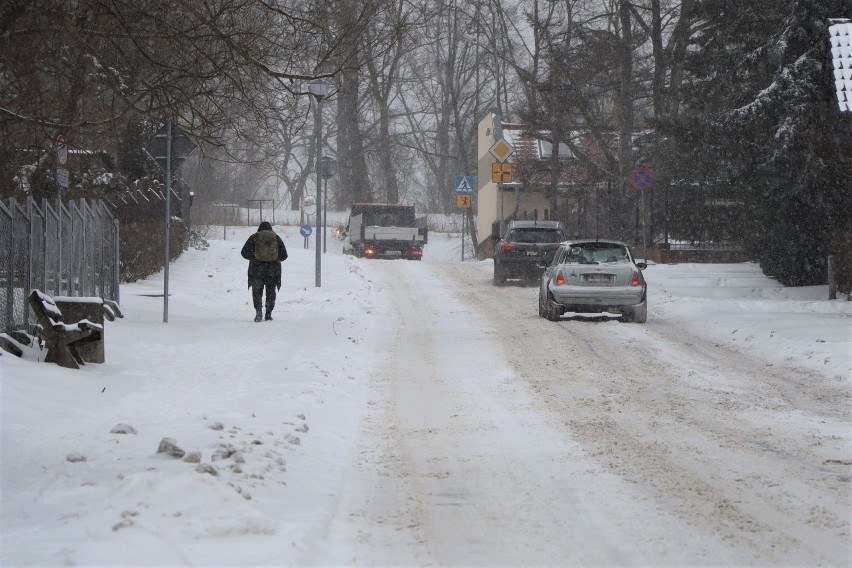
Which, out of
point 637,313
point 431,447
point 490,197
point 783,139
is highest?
point 783,139

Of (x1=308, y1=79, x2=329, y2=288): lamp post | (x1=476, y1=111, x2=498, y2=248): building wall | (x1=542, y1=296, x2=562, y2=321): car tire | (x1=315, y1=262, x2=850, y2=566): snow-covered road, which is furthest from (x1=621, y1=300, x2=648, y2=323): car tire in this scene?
(x1=476, y1=111, x2=498, y2=248): building wall

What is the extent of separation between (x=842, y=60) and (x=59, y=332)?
16754 millimetres

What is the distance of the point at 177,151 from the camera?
1647 centimetres

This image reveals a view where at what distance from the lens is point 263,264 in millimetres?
19062

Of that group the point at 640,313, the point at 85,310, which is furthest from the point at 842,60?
the point at 85,310

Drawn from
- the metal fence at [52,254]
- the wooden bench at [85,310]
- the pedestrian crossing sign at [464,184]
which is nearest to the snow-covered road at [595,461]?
the wooden bench at [85,310]

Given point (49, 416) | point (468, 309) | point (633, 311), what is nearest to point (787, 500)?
point (49, 416)

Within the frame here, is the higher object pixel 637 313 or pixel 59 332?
pixel 59 332

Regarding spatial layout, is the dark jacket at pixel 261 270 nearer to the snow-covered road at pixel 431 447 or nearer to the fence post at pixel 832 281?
the snow-covered road at pixel 431 447

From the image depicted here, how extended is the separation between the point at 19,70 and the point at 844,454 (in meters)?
10.1

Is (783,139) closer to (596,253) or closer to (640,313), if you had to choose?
(596,253)

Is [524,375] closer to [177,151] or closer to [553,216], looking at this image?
[177,151]

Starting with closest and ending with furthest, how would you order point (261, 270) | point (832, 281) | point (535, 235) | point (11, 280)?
point (11, 280), point (261, 270), point (832, 281), point (535, 235)

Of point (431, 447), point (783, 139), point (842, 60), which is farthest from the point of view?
point (783, 139)
